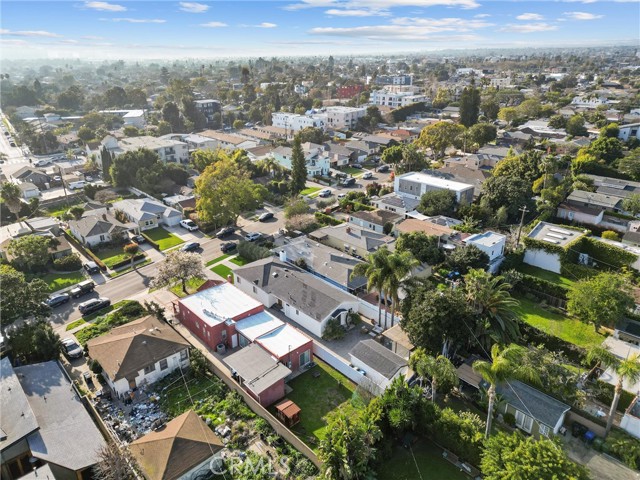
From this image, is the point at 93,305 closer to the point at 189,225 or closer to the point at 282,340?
the point at 282,340

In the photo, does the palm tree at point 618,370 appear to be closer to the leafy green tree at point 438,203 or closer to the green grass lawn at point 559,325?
the green grass lawn at point 559,325

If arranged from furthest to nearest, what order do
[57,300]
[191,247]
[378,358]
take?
[191,247]
[57,300]
[378,358]

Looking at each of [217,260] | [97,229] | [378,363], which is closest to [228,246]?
[217,260]

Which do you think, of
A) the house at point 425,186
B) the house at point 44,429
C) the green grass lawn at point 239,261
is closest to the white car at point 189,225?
the green grass lawn at point 239,261

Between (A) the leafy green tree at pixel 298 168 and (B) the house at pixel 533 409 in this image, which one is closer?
(B) the house at pixel 533 409

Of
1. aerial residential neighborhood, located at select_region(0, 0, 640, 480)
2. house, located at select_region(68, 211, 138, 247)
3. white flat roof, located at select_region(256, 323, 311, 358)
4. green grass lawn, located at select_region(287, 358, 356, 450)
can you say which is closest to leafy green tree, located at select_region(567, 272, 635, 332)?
aerial residential neighborhood, located at select_region(0, 0, 640, 480)

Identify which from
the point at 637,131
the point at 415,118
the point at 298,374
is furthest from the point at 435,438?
the point at 415,118
